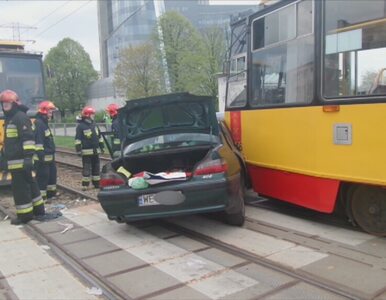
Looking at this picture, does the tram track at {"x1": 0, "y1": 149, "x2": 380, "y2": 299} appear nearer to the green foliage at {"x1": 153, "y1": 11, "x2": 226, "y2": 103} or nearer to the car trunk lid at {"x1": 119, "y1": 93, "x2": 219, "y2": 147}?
the car trunk lid at {"x1": 119, "y1": 93, "x2": 219, "y2": 147}

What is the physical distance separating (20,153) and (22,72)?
4.99 m

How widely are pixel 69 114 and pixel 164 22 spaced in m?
35.4

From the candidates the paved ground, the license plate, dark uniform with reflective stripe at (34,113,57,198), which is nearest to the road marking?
the paved ground

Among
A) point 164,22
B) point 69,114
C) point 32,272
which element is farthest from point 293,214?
point 69,114

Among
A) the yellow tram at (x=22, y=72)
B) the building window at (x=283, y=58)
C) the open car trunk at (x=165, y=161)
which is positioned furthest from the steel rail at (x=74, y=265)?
the yellow tram at (x=22, y=72)

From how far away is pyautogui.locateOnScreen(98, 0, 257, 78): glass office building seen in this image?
90125 millimetres

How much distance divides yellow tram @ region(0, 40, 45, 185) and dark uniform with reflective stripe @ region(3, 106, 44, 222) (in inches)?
170

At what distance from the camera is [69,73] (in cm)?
7294

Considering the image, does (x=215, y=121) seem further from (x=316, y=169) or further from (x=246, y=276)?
(x=246, y=276)

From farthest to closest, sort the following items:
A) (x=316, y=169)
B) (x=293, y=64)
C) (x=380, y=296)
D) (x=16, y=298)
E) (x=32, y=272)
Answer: (x=293, y=64)
(x=316, y=169)
(x=32, y=272)
(x=16, y=298)
(x=380, y=296)

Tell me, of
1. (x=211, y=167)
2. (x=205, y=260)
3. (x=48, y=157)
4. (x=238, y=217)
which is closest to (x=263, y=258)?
(x=205, y=260)

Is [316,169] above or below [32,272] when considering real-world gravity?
above

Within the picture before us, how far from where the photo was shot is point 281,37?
6.38 metres

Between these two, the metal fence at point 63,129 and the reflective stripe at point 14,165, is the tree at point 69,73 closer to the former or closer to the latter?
the metal fence at point 63,129
